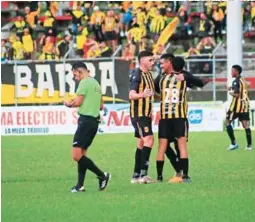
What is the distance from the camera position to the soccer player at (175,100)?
15367 mm

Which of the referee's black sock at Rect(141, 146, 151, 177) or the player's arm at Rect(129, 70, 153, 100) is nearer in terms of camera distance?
the player's arm at Rect(129, 70, 153, 100)

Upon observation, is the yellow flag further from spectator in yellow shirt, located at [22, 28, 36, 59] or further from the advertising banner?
spectator in yellow shirt, located at [22, 28, 36, 59]

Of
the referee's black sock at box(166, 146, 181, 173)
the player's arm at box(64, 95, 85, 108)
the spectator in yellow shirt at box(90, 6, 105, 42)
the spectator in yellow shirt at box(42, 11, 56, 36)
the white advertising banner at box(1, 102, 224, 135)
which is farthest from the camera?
the spectator in yellow shirt at box(42, 11, 56, 36)

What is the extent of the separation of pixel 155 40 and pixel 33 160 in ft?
53.8

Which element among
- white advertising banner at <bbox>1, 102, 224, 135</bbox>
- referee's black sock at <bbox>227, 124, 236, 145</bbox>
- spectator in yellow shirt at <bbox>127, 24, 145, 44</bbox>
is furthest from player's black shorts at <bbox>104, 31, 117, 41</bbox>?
referee's black sock at <bbox>227, 124, 236, 145</bbox>

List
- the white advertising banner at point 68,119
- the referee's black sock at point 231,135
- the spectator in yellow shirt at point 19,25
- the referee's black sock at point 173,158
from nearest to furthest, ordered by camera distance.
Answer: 1. the referee's black sock at point 173,158
2. the referee's black sock at point 231,135
3. the white advertising banner at point 68,119
4. the spectator in yellow shirt at point 19,25

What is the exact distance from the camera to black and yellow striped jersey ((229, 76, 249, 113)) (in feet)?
76.1

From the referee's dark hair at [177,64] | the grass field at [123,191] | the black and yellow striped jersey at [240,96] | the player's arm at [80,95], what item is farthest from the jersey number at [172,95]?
the black and yellow striped jersey at [240,96]

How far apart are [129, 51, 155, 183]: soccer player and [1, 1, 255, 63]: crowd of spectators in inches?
758

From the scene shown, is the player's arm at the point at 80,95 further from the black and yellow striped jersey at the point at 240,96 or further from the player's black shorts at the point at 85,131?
the black and yellow striped jersey at the point at 240,96

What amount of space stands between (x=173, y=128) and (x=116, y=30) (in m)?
22.2

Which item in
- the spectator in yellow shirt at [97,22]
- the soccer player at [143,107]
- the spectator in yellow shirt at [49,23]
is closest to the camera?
the soccer player at [143,107]

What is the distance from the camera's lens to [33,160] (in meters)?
20.7

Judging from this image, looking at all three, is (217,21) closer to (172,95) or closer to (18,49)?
(18,49)
